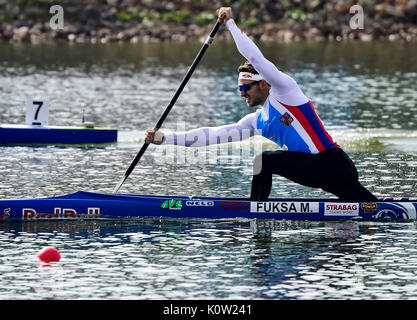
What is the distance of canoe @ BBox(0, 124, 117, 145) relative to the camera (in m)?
27.8

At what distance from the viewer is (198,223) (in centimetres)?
1820

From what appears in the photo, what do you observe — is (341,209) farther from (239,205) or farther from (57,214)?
(57,214)

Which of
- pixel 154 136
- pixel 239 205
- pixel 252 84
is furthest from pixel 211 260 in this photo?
pixel 252 84

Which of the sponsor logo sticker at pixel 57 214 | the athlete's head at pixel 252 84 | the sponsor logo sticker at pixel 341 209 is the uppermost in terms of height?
the athlete's head at pixel 252 84

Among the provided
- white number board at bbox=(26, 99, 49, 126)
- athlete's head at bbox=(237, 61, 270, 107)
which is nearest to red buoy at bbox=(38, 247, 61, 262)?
athlete's head at bbox=(237, 61, 270, 107)

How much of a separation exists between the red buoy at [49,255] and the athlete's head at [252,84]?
12.5 feet

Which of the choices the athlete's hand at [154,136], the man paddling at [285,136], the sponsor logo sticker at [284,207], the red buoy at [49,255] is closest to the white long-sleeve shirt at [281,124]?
the man paddling at [285,136]

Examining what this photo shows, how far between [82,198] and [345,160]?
4199 millimetres

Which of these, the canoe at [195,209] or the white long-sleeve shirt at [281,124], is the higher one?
the white long-sleeve shirt at [281,124]

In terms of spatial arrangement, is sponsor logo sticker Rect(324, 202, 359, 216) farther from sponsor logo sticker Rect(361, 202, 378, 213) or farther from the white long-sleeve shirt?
the white long-sleeve shirt

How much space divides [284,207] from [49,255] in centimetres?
402

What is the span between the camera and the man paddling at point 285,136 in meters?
17.1

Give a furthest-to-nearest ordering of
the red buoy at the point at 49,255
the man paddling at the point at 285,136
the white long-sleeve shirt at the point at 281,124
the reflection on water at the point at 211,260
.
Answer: the man paddling at the point at 285,136 → the white long-sleeve shirt at the point at 281,124 → the red buoy at the point at 49,255 → the reflection on water at the point at 211,260

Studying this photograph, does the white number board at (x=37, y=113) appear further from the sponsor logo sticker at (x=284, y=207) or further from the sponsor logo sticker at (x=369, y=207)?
the sponsor logo sticker at (x=369, y=207)
